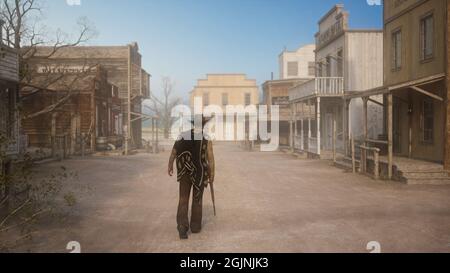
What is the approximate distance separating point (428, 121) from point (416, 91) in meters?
1.30

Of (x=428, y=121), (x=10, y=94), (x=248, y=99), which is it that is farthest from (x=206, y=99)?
(x=428, y=121)

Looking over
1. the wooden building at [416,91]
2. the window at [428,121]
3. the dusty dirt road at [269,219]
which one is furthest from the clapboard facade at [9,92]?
the window at [428,121]

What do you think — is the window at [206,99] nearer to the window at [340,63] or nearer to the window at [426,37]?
the window at [340,63]

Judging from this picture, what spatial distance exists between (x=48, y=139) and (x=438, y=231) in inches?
972

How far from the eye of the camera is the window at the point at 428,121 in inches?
602

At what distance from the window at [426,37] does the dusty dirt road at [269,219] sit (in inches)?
211

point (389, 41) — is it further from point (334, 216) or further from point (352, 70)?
point (334, 216)

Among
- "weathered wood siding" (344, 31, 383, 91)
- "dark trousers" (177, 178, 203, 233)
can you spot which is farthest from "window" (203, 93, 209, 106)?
"dark trousers" (177, 178, 203, 233)

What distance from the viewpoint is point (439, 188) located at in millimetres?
11711

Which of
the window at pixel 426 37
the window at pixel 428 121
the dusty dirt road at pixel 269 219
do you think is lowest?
the dusty dirt road at pixel 269 219

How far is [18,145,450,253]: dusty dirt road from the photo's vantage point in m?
6.01

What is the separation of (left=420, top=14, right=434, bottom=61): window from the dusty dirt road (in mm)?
5354
